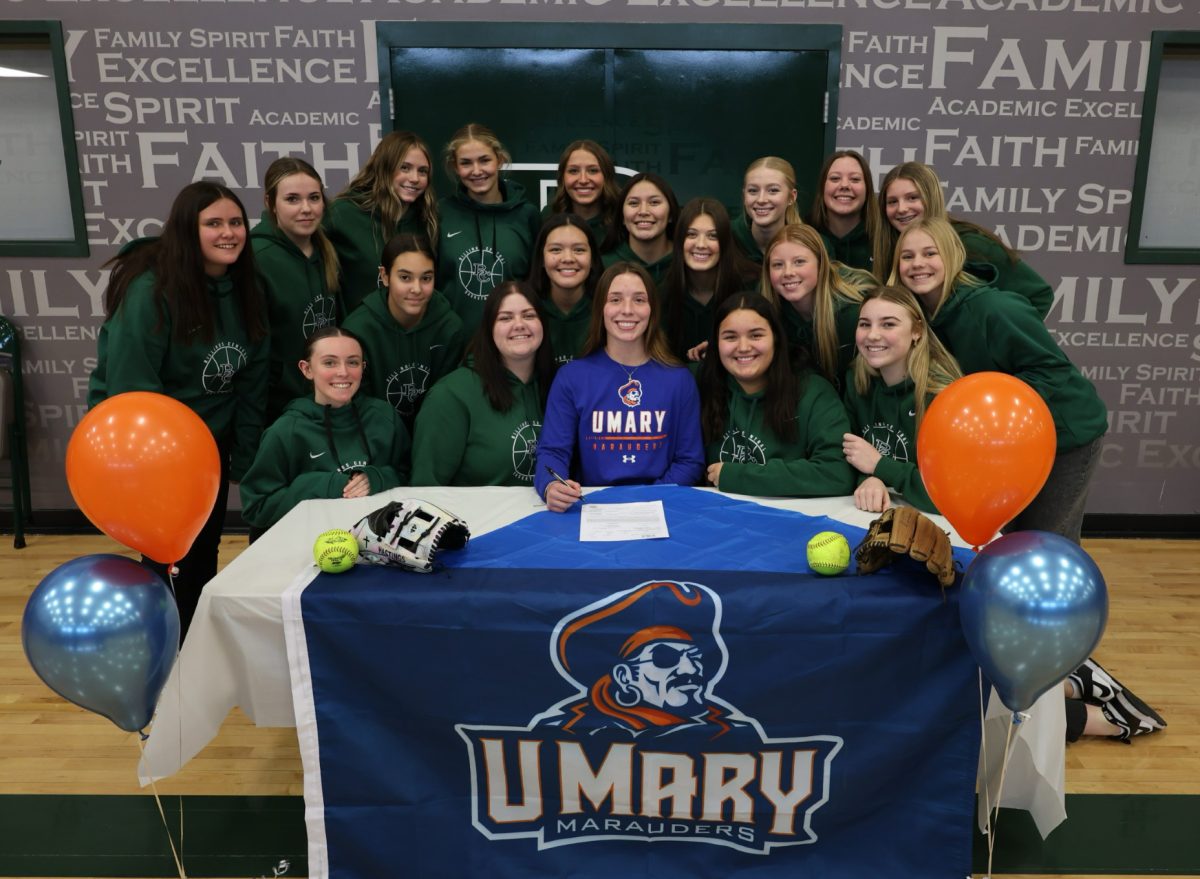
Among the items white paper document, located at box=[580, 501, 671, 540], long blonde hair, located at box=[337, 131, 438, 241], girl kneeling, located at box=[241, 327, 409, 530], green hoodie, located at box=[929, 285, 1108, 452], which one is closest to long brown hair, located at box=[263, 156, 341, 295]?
long blonde hair, located at box=[337, 131, 438, 241]

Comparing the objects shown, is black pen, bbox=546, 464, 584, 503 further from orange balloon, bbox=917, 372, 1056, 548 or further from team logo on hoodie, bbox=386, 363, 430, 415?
orange balloon, bbox=917, 372, 1056, 548

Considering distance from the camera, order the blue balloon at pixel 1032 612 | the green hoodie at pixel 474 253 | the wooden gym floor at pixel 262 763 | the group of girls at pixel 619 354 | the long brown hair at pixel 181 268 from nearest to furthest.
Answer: the blue balloon at pixel 1032 612 < the wooden gym floor at pixel 262 763 < the group of girls at pixel 619 354 < the long brown hair at pixel 181 268 < the green hoodie at pixel 474 253

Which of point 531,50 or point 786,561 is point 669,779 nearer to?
point 786,561

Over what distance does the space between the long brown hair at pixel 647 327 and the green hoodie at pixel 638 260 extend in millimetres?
425

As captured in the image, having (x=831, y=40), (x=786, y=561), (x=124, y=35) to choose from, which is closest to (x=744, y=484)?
(x=786, y=561)

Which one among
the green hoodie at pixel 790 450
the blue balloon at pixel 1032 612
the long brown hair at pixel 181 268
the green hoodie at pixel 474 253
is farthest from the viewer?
the green hoodie at pixel 474 253

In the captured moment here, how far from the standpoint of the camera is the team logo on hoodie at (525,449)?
278 centimetres

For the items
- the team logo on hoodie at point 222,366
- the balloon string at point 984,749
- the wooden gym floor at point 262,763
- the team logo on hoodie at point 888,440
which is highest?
the team logo on hoodie at point 222,366

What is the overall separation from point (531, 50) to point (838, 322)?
2207mm

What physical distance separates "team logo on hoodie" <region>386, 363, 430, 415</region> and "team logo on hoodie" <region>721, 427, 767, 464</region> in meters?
1.04

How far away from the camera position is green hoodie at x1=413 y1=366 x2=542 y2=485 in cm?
275

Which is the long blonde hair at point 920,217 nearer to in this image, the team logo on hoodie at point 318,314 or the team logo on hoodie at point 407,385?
the team logo on hoodie at point 407,385

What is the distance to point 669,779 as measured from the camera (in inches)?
77.0

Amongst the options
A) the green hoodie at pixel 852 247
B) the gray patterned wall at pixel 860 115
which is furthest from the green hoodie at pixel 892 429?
the gray patterned wall at pixel 860 115
